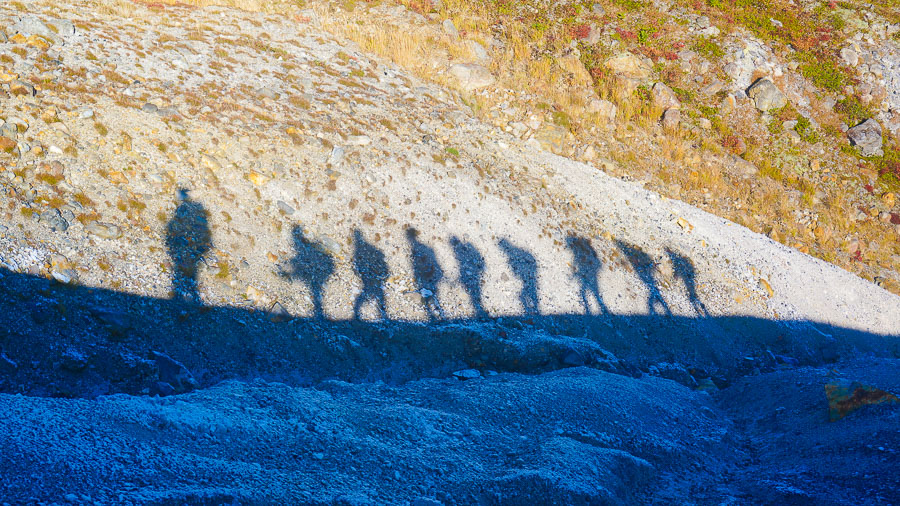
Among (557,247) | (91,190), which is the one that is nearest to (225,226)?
(91,190)

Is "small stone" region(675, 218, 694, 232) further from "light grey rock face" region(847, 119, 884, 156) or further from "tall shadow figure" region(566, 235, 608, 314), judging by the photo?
"light grey rock face" region(847, 119, 884, 156)

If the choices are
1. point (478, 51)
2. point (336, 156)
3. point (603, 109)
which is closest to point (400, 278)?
point (336, 156)

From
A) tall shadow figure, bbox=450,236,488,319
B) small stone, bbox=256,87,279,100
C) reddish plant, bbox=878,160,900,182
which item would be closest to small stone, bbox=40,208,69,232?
small stone, bbox=256,87,279,100

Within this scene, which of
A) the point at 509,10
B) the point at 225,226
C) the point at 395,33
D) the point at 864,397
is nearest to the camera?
the point at 864,397

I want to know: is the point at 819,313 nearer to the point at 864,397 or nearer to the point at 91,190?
the point at 864,397

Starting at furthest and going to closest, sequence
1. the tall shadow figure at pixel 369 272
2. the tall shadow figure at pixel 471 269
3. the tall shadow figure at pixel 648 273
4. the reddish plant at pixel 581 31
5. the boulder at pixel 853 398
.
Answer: the reddish plant at pixel 581 31 < the tall shadow figure at pixel 648 273 < the tall shadow figure at pixel 471 269 < the tall shadow figure at pixel 369 272 < the boulder at pixel 853 398

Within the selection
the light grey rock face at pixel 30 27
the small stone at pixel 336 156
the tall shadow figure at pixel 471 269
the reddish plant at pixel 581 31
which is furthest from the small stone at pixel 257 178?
the reddish plant at pixel 581 31

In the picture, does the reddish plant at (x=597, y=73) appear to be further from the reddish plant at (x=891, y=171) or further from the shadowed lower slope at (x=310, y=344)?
the reddish plant at (x=891, y=171)

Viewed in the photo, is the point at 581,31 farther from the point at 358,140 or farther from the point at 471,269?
the point at 471,269
